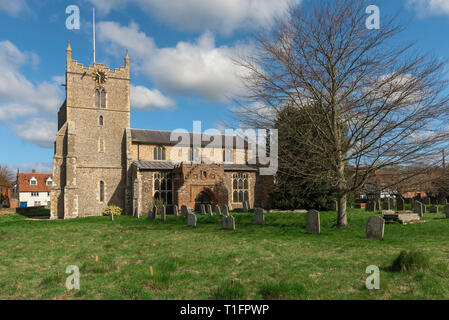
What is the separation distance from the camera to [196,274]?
657cm

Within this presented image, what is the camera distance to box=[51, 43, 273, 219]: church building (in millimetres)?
26859

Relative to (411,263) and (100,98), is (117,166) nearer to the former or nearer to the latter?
(100,98)

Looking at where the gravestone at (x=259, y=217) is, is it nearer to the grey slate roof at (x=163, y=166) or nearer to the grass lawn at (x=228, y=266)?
Answer: the grass lawn at (x=228, y=266)

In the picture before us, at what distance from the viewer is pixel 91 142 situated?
28.9m

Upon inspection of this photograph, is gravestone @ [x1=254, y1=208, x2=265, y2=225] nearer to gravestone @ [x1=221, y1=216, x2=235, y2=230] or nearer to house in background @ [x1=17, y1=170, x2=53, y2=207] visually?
gravestone @ [x1=221, y1=216, x2=235, y2=230]

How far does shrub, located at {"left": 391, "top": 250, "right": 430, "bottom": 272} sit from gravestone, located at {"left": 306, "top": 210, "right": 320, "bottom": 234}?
5.56 meters

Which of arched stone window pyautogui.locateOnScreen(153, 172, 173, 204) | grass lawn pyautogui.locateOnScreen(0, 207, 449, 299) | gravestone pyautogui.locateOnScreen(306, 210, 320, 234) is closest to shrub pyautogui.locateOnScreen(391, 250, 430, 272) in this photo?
grass lawn pyautogui.locateOnScreen(0, 207, 449, 299)

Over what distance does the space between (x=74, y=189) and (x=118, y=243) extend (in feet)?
58.9

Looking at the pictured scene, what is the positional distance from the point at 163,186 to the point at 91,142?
7.92m

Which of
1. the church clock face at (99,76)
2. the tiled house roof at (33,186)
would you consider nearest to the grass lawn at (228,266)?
the church clock face at (99,76)

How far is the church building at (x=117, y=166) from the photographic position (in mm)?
26859

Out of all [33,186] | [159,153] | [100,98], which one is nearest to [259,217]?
[159,153]
